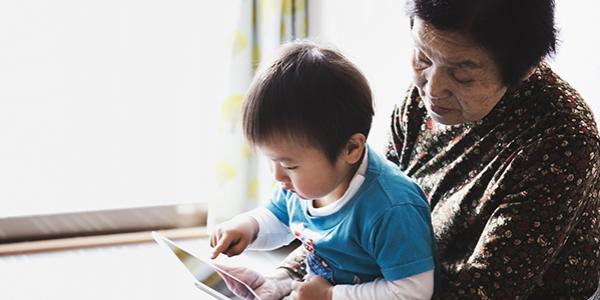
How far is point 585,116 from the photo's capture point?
4.29 feet

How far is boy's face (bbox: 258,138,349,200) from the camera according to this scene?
4.31ft

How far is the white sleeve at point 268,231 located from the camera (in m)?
1.56

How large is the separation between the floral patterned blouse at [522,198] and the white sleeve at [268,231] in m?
0.30

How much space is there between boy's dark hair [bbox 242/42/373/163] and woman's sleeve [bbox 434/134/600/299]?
28cm

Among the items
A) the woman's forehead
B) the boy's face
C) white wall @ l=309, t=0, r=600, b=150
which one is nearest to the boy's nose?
the boy's face

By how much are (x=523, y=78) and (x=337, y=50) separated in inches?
12.3

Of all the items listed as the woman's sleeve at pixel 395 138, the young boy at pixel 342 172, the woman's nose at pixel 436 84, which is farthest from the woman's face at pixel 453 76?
the woman's sleeve at pixel 395 138

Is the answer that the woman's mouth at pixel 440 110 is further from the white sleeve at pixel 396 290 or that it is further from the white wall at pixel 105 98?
the white wall at pixel 105 98

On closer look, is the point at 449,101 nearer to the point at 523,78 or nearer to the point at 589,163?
the point at 523,78

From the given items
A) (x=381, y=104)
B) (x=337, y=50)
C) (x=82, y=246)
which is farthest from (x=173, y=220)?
(x=337, y=50)

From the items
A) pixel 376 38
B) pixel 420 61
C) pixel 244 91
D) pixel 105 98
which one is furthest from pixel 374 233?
pixel 105 98

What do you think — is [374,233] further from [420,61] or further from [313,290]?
[420,61]

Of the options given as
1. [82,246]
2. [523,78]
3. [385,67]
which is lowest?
[82,246]

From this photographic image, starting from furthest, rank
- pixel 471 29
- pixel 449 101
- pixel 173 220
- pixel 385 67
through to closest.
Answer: pixel 173 220
pixel 385 67
pixel 449 101
pixel 471 29
